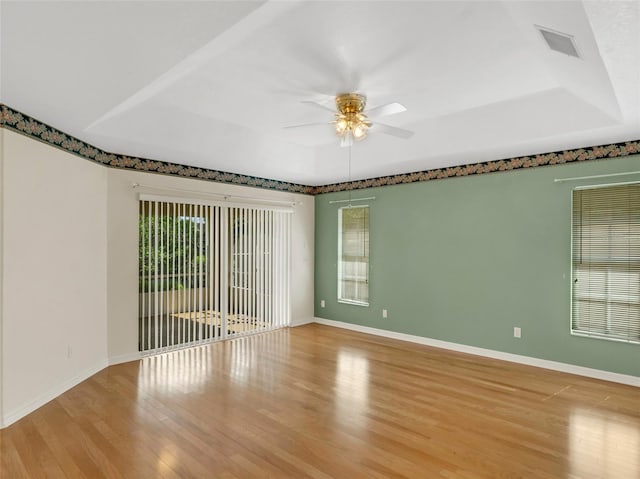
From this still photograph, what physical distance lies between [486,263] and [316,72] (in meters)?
3.34

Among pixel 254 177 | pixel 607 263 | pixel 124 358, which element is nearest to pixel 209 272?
pixel 124 358

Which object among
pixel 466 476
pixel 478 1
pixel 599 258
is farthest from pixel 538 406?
pixel 478 1

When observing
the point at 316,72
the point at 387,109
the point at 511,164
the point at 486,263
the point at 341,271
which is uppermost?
the point at 316,72

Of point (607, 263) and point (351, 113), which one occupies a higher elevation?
point (351, 113)

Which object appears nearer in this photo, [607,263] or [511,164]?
[607,263]

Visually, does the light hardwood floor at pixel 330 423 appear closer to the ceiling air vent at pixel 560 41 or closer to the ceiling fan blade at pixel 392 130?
the ceiling fan blade at pixel 392 130

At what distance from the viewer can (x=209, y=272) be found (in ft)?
17.6

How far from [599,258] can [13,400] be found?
576 centimetres

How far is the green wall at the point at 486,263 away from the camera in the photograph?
4258mm

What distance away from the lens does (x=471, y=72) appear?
10.1 ft

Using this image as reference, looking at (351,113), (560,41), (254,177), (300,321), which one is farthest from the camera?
(300,321)

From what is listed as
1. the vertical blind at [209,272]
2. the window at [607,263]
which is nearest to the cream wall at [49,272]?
the vertical blind at [209,272]

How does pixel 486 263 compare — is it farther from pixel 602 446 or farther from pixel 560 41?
pixel 560 41

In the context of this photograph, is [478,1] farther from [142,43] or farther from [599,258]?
[599,258]
